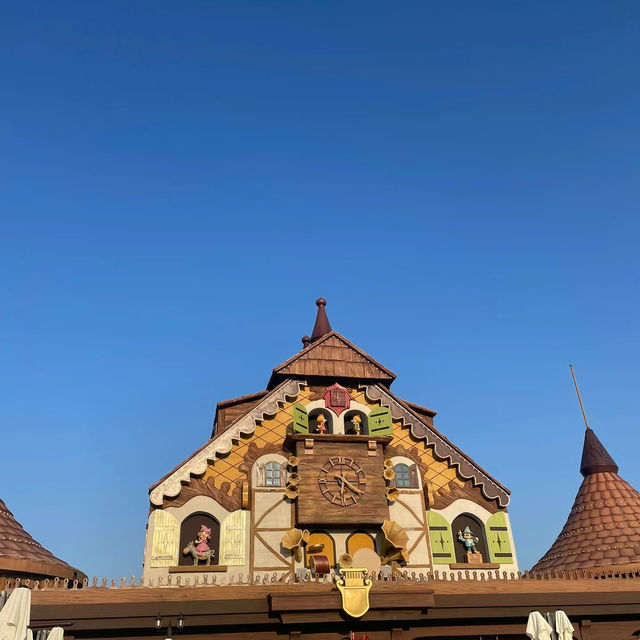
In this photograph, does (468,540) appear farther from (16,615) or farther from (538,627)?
(16,615)

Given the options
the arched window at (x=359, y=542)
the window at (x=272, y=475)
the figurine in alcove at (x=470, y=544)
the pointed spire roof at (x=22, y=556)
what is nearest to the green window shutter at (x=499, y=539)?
the figurine in alcove at (x=470, y=544)

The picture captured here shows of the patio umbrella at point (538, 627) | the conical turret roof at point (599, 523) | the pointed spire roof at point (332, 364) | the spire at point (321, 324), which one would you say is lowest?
the patio umbrella at point (538, 627)

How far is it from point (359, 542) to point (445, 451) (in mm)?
4799

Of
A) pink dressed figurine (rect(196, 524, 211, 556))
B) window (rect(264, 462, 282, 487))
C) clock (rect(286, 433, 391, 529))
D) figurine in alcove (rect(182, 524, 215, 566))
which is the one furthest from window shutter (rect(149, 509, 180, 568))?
clock (rect(286, 433, 391, 529))

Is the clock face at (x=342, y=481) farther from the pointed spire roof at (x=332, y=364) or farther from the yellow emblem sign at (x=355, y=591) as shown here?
the pointed spire roof at (x=332, y=364)

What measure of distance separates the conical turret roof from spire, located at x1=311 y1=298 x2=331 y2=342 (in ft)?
43.0

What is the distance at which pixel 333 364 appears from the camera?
24062 millimetres

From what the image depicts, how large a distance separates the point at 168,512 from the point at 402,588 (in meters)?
7.68

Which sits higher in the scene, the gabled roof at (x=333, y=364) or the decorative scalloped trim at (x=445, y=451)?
the gabled roof at (x=333, y=364)

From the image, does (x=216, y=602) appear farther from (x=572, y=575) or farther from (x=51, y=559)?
(x=572, y=575)

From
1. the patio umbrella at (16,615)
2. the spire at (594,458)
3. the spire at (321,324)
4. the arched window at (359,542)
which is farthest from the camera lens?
the spire at (321,324)

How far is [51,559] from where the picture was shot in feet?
70.8

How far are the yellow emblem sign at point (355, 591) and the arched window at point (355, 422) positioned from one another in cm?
631

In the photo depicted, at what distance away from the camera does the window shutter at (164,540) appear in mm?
19234
